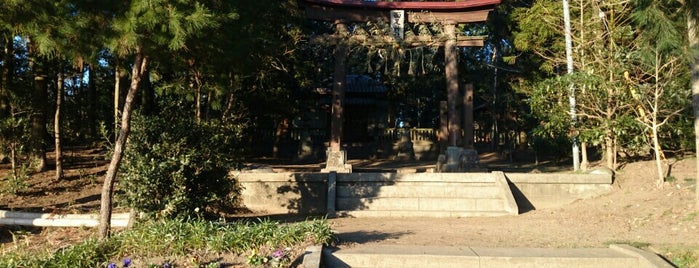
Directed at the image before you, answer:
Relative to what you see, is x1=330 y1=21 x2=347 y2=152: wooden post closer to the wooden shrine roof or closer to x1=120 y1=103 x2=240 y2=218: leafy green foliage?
the wooden shrine roof

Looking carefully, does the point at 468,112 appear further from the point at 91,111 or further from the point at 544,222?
the point at 91,111

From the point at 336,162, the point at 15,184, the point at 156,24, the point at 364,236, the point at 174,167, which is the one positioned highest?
the point at 156,24

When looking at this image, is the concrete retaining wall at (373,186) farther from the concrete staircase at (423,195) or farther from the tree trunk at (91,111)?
the tree trunk at (91,111)

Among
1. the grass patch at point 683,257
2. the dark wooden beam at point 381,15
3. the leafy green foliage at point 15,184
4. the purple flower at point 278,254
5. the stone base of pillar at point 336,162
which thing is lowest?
the grass patch at point 683,257

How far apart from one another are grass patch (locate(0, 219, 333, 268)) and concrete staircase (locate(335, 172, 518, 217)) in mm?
4627

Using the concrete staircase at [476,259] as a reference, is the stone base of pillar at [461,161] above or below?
above

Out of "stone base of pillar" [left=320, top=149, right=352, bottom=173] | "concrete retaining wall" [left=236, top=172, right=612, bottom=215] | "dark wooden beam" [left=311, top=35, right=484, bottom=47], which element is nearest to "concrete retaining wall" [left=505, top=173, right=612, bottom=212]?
"concrete retaining wall" [left=236, top=172, right=612, bottom=215]

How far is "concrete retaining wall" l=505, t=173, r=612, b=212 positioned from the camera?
11.5m

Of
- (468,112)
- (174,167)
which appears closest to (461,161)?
(468,112)

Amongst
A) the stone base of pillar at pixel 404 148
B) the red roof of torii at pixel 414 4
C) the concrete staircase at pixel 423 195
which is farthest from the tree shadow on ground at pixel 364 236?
the stone base of pillar at pixel 404 148

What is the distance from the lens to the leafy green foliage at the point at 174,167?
7188 mm

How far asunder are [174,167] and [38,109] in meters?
8.00

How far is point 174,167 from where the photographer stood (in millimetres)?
7387

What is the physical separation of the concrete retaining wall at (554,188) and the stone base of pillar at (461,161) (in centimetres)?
278
